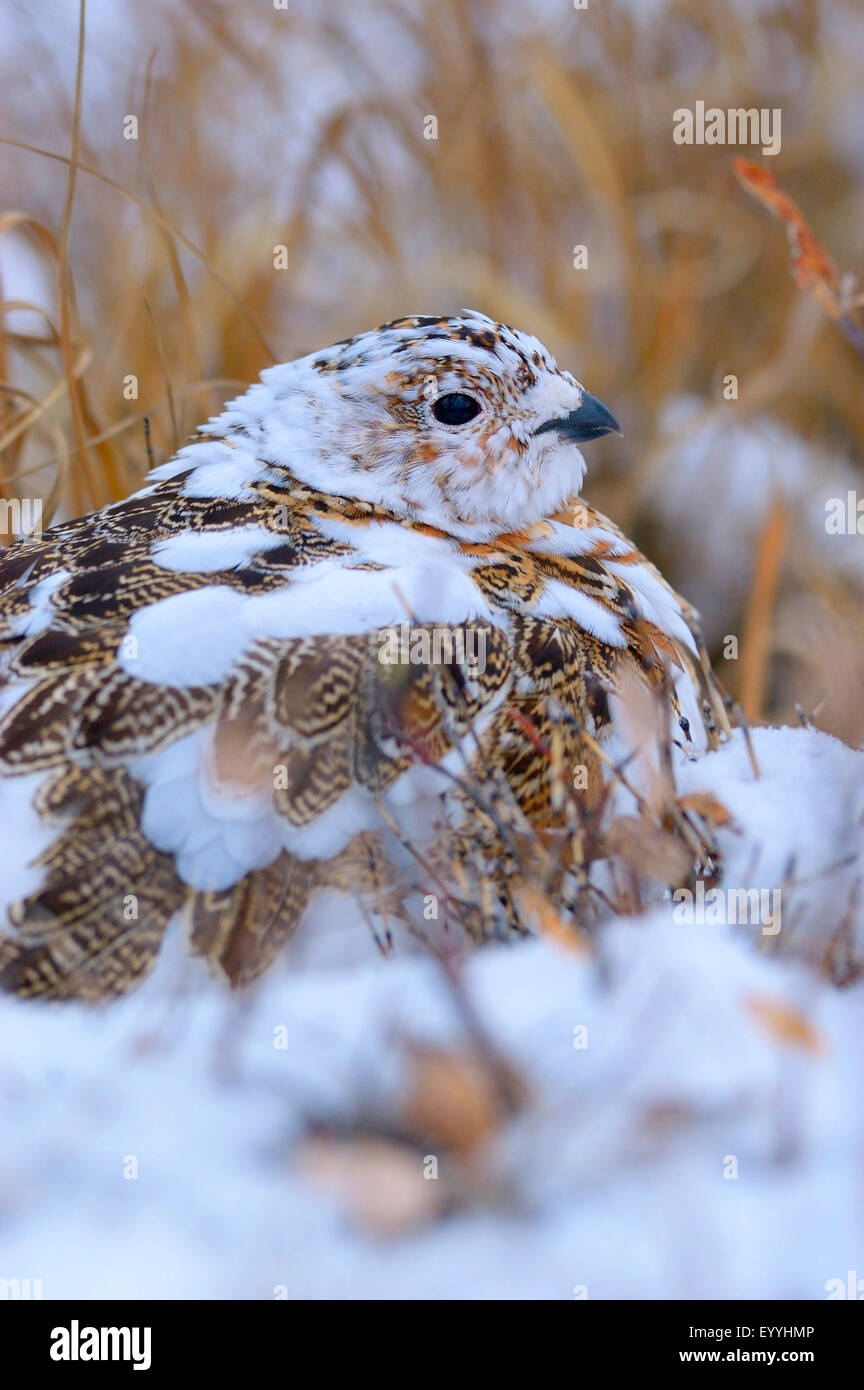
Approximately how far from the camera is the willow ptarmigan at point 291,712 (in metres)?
1.69

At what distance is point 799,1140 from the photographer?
1.34m

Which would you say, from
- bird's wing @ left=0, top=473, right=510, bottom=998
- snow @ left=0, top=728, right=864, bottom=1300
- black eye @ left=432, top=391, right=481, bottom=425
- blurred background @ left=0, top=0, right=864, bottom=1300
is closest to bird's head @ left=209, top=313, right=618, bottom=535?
black eye @ left=432, top=391, right=481, bottom=425

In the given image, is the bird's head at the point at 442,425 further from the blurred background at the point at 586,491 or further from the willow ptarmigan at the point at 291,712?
the blurred background at the point at 586,491

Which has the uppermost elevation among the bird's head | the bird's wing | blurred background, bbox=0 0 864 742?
blurred background, bbox=0 0 864 742

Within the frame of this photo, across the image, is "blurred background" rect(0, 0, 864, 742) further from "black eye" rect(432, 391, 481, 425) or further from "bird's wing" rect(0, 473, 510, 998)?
"bird's wing" rect(0, 473, 510, 998)

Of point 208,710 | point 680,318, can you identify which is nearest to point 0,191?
point 680,318

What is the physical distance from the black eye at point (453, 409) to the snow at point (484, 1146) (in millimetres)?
1153

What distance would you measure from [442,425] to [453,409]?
4 cm

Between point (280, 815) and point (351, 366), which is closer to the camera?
point (280, 815)

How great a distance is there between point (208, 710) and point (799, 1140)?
3.22 feet

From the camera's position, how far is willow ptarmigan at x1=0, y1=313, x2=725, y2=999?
1.69 meters

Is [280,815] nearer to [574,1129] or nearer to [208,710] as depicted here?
[208,710]

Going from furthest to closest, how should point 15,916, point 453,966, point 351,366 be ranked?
point 351,366, point 15,916, point 453,966

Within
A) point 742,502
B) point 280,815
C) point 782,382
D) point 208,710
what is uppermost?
point 782,382
